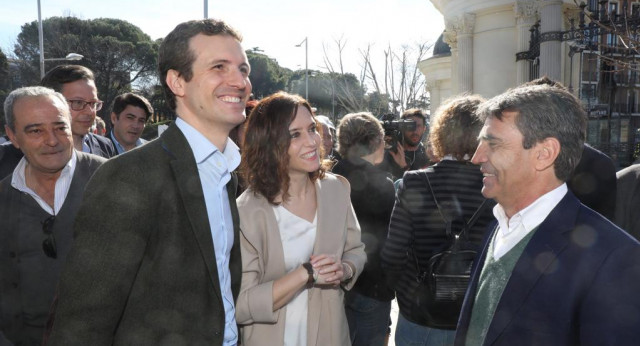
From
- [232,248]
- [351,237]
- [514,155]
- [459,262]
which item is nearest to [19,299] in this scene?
[232,248]

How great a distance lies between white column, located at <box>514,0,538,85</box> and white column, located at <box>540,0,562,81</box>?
214cm

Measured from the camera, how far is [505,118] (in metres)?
1.85

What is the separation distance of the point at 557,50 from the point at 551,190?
15.1 m

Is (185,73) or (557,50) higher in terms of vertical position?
(557,50)

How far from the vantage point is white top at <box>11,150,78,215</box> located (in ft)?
8.00

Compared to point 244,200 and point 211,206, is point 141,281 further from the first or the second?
point 244,200

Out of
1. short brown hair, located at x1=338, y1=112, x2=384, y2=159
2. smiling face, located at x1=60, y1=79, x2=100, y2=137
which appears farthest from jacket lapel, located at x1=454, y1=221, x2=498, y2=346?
smiling face, located at x1=60, y1=79, x2=100, y2=137

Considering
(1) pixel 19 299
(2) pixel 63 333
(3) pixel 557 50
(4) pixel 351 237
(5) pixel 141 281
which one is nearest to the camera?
(2) pixel 63 333

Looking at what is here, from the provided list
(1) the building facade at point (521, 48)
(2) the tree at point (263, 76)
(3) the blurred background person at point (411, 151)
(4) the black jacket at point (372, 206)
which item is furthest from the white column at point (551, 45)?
(2) the tree at point (263, 76)

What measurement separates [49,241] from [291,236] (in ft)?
3.75

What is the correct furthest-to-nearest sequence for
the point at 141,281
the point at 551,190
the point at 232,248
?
the point at 232,248 → the point at 551,190 → the point at 141,281

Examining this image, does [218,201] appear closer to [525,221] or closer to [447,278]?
[525,221]

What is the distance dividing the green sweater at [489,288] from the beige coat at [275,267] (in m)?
0.79

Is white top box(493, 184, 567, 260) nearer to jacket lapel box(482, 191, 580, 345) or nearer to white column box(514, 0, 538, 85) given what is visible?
jacket lapel box(482, 191, 580, 345)
